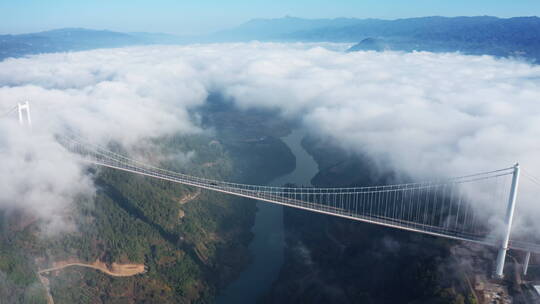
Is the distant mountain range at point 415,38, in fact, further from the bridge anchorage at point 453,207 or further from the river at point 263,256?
the bridge anchorage at point 453,207

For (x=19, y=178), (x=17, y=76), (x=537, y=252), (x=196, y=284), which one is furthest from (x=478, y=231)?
(x=17, y=76)

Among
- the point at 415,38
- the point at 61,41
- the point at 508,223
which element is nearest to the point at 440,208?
the point at 508,223

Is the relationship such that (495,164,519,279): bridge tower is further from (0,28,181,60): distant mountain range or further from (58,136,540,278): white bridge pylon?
(0,28,181,60): distant mountain range

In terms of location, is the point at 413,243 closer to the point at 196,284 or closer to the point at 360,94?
the point at 196,284

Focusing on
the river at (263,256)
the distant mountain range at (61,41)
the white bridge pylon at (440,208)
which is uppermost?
the distant mountain range at (61,41)

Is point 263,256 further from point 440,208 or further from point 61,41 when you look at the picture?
point 61,41

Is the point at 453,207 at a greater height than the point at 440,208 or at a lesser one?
greater

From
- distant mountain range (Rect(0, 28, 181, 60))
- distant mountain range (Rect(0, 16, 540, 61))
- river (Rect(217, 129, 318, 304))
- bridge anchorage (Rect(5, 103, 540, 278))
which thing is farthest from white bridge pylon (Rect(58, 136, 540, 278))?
distant mountain range (Rect(0, 28, 181, 60))

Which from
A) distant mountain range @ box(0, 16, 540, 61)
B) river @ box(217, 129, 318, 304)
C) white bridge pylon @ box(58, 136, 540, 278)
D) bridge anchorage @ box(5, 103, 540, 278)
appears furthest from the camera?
distant mountain range @ box(0, 16, 540, 61)

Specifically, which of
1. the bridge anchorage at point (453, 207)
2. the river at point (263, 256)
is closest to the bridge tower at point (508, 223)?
the bridge anchorage at point (453, 207)
